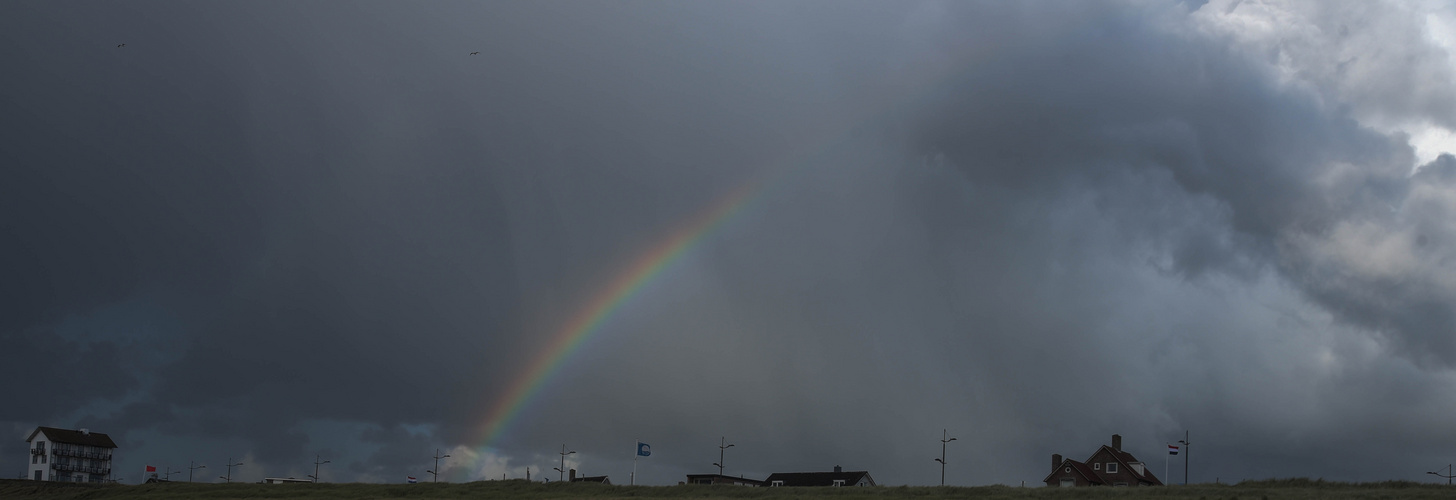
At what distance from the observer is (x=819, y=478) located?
162125 millimetres

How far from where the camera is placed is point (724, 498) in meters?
80.4

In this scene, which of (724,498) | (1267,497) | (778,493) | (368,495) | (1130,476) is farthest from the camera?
(1130,476)

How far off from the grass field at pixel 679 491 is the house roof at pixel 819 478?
59158 millimetres

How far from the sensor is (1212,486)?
78.9 metres

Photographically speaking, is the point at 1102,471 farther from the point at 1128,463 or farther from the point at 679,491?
the point at 679,491

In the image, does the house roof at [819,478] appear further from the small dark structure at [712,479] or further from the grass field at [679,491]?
the grass field at [679,491]

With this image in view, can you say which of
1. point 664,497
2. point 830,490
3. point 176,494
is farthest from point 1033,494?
point 176,494

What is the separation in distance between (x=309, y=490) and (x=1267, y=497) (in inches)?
3394

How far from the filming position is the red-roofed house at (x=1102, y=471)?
130 m

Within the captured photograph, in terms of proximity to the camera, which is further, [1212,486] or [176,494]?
[176,494]

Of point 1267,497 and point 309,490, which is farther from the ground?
point 1267,497

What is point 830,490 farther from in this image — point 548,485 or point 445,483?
point 445,483

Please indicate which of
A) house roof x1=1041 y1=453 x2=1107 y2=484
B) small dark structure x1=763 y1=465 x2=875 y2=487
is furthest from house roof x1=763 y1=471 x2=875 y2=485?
house roof x1=1041 y1=453 x2=1107 y2=484

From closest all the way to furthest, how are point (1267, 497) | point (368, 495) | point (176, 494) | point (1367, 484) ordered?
point (1267, 497) → point (1367, 484) → point (368, 495) → point (176, 494)
